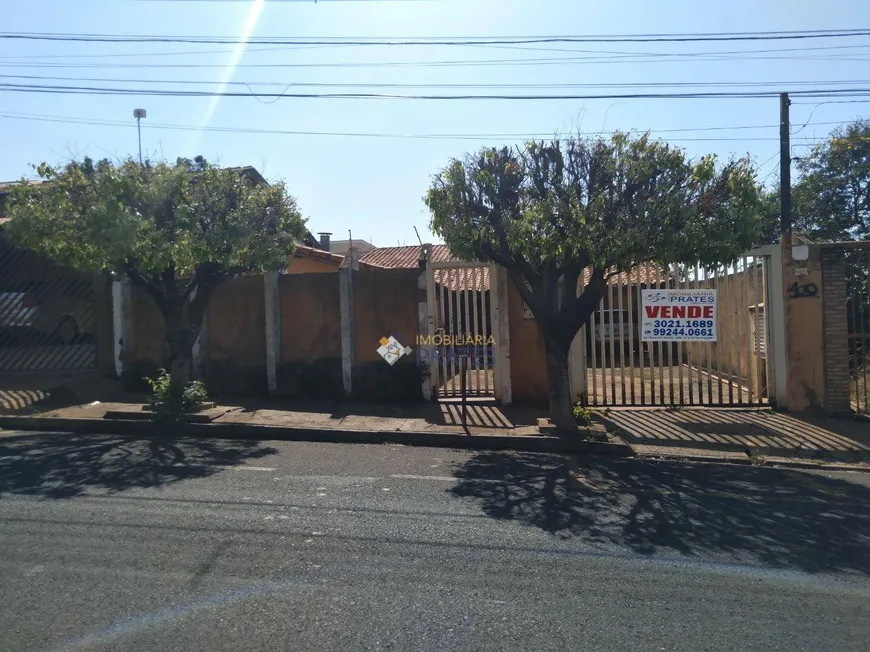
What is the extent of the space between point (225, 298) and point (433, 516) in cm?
814

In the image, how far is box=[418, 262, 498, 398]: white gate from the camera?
12.2 m

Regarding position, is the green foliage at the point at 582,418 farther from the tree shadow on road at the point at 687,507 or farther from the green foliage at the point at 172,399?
the green foliage at the point at 172,399

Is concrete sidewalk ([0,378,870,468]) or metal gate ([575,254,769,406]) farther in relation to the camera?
metal gate ([575,254,769,406])

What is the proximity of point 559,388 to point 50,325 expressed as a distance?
378 inches

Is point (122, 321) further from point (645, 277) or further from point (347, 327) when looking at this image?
point (645, 277)

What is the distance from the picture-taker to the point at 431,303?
40.6 feet

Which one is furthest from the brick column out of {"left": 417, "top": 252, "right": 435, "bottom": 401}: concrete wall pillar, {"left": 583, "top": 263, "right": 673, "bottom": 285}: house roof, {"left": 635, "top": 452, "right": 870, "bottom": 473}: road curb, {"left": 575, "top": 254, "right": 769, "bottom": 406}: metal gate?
{"left": 417, "top": 252, "right": 435, "bottom": 401}: concrete wall pillar

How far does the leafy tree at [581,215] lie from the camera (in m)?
9.09

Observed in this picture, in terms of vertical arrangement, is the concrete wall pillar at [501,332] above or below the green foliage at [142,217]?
below

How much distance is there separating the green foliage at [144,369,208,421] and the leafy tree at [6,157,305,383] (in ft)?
0.76

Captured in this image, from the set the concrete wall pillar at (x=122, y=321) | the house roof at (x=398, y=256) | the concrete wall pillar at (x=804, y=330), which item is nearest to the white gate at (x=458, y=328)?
the concrete wall pillar at (x=804, y=330)

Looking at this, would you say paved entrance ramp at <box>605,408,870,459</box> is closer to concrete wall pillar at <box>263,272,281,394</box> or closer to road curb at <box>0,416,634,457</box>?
road curb at <box>0,416,634,457</box>

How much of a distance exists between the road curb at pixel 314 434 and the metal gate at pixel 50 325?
3247 millimetres

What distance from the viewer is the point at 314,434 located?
1020 cm
